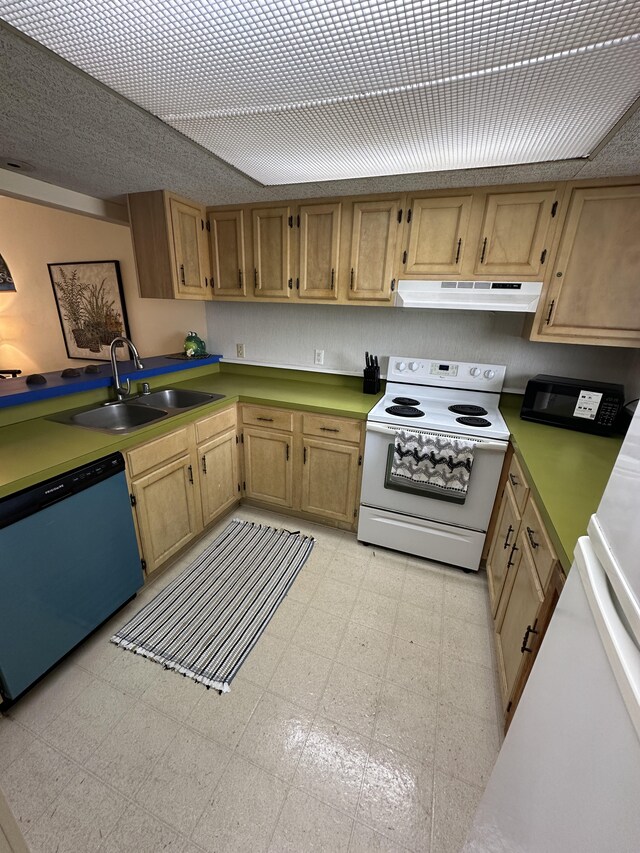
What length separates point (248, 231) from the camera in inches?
93.5

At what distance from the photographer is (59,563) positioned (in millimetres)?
1394

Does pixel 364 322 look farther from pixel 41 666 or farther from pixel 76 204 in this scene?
pixel 41 666

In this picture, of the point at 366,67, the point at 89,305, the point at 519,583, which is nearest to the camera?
the point at 366,67

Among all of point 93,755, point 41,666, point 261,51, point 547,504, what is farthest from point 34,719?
point 261,51

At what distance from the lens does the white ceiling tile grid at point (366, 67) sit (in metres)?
0.81

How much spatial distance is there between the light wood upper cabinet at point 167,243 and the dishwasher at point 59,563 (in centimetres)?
136

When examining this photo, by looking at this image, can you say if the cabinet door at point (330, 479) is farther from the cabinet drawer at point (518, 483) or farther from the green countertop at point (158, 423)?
the cabinet drawer at point (518, 483)

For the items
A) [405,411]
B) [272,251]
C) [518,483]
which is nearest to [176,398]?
[272,251]

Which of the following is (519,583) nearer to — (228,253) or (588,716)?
(588,716)

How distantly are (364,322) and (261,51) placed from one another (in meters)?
1.72

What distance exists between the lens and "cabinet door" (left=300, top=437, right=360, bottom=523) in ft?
7.39

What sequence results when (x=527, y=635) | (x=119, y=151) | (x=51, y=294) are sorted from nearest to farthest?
(x=527, y=635)
(x=119, y=151)
(x=51, y=294)

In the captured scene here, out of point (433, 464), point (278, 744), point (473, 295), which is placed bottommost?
point (278, 744)

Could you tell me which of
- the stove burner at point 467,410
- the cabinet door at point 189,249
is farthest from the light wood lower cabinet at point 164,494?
the stove burner at point 467,410
